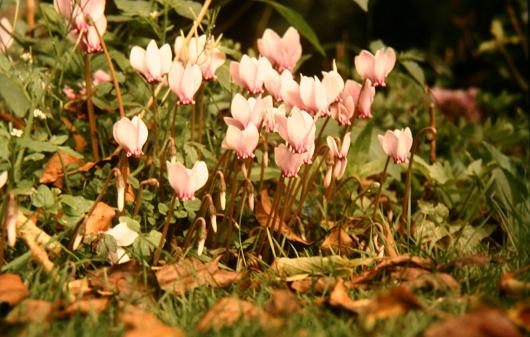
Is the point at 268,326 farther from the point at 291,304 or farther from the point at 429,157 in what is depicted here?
Result: the point at 429,157

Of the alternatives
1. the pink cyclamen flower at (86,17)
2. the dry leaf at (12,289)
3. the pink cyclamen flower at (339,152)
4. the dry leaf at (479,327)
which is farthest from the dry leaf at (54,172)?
the dry leaf at (479,327)

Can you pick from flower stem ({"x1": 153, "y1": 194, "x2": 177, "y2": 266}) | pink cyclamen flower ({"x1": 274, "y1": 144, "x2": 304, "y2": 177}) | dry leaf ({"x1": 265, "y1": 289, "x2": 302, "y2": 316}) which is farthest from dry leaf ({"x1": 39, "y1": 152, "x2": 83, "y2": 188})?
dry leaf ({"x1": 265, "y1": 289, "x2": 302, "y2": 316})

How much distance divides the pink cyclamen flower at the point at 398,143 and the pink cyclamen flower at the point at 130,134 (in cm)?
72

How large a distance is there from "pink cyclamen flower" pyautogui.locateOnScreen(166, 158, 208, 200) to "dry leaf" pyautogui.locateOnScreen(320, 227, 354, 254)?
51 centimetres

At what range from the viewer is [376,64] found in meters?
2.53

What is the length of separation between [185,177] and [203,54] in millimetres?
588

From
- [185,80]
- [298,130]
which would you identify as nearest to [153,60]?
[185,80]

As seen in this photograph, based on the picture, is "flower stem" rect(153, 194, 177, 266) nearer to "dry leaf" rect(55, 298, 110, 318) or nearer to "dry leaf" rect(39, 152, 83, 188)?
"dry leaf" rect(55, 298, 110, 318)

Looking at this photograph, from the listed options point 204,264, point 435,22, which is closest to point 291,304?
point 204,264

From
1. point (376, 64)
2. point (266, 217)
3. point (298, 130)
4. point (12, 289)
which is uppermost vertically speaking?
point (376, 64)

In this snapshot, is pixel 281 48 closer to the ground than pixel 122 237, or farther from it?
farther from it

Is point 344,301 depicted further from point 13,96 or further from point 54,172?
point 54,172

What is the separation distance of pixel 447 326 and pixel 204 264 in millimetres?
862

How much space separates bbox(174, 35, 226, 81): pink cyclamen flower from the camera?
8.50ft
